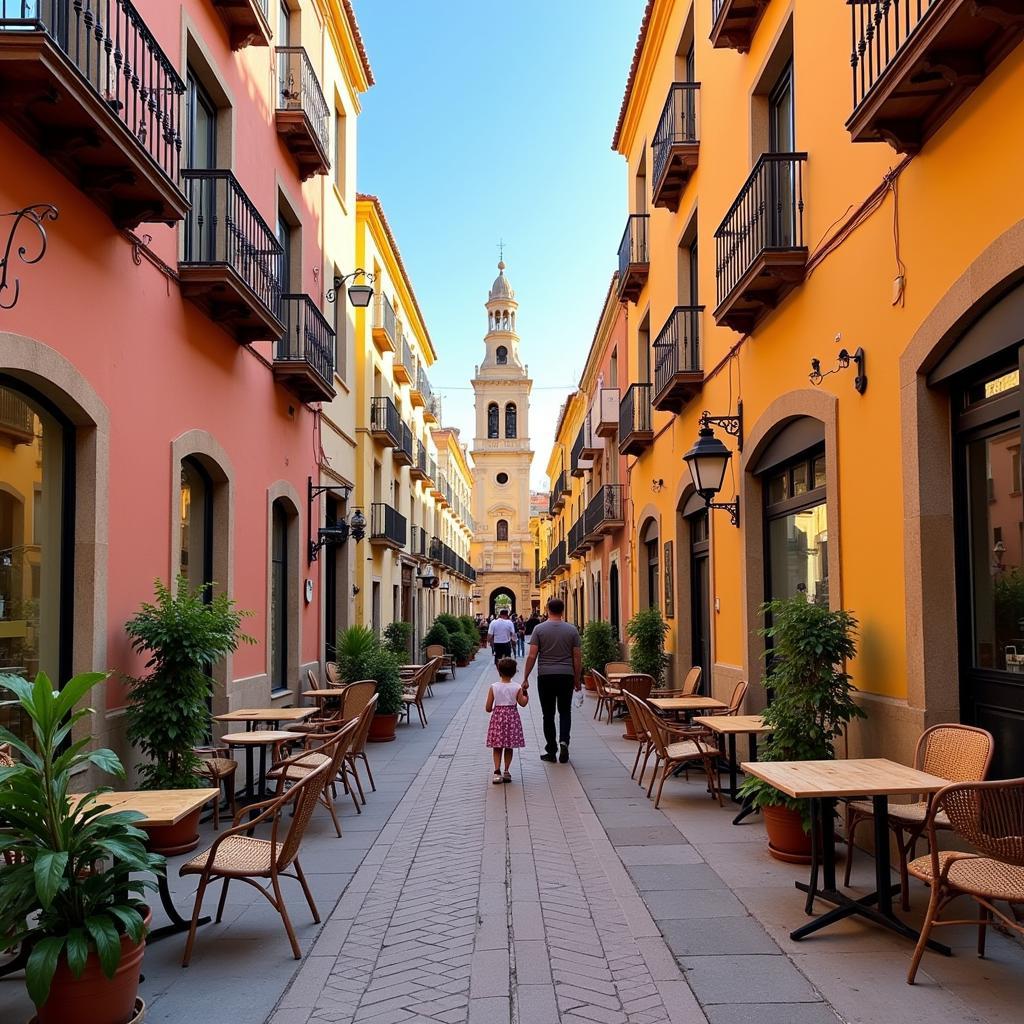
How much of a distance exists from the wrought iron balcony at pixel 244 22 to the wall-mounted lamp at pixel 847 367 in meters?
6.72

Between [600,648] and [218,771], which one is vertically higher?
[600,648]

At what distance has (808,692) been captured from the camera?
21.7 ft

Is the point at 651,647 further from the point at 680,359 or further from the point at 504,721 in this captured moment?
the point at 504,721

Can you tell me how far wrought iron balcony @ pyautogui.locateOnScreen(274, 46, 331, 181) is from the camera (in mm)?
12211

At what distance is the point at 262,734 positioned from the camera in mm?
8164

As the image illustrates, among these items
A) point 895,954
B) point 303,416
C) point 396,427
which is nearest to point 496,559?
point 396,427

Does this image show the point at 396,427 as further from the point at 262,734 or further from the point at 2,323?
the point at 2,323

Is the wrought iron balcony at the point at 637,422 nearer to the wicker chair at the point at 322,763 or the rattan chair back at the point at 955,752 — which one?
the wicker chair at the point at 322,763

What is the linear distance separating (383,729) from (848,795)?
9.28m

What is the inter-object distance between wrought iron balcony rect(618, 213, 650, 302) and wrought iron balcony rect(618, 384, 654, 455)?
1.83m

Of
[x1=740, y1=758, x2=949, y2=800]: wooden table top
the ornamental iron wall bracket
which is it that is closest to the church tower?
the ornamental iron wall bracket

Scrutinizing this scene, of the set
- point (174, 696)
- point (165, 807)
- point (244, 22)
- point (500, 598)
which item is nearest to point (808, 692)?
point (165, 807)

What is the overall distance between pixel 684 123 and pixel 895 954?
10.9 metres

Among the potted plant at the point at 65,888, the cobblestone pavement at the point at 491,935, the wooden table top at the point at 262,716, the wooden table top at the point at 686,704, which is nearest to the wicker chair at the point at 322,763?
the wooden table top at the point at 262,716
